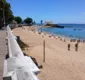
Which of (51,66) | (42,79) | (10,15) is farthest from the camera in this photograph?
(10,15)

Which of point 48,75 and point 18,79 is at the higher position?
point 18,79

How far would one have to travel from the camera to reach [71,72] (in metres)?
14.1

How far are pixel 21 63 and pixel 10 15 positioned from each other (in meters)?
60.7

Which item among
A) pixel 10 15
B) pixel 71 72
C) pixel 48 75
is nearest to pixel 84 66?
pixel 71 72

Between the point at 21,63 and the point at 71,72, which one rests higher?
the point at 21,63

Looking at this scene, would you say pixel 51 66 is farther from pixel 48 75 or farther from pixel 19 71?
pixel 19 71

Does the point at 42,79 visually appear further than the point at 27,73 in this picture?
Yes

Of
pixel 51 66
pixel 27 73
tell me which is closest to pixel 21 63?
pixel 27 73

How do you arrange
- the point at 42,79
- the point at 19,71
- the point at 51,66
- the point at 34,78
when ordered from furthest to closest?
1. the point at 51,66
2. the point at 42,79
3. the point at 19,71
4. the point at 34,78

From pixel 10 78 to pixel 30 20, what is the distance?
18418 cm

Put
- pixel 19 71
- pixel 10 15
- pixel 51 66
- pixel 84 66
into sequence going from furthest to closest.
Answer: pixel 10 15, pixel 84 66, pixel 51 66, pixel 19 71

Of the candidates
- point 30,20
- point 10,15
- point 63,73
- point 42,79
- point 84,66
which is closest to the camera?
point 42,79

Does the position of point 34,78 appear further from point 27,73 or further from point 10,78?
point 10,78

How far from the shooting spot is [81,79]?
12664 mm
